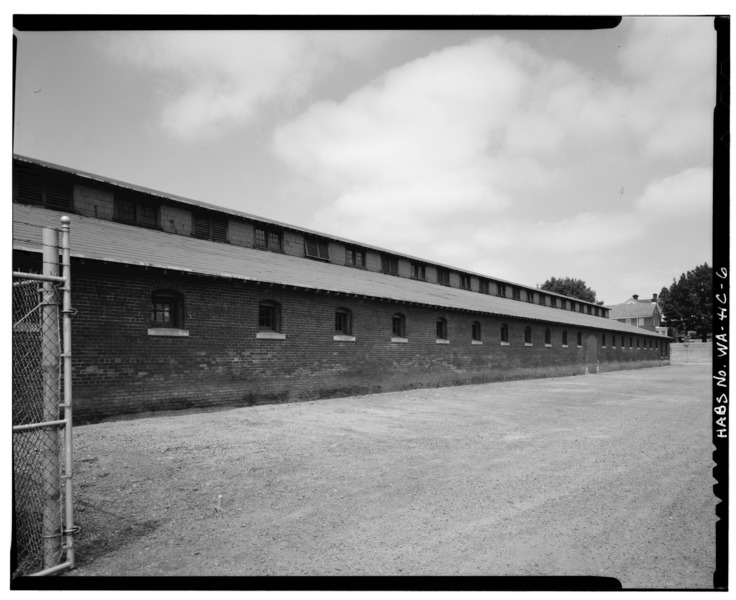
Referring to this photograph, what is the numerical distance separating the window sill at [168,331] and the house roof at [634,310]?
84468 mm

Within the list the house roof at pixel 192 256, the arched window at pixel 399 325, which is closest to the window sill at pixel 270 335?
the house roof at pixel 192 256

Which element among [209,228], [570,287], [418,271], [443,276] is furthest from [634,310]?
[209,228]

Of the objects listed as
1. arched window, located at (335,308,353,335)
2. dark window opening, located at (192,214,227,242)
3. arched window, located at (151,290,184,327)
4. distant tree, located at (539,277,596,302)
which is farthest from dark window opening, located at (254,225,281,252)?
distant tree, located at (539,277,596,302)

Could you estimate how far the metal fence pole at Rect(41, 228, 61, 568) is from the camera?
12.7 ft

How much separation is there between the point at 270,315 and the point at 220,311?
1.95 m

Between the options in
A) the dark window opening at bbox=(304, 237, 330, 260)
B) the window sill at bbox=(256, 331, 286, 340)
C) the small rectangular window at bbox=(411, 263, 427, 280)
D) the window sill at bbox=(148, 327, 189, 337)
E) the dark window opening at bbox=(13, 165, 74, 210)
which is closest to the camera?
the window sill at bbox=(148, 327, 189, 337)

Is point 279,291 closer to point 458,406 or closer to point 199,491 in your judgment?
point 458,406

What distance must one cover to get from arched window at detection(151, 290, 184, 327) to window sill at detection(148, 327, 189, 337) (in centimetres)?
15

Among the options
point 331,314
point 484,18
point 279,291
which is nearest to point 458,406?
point 331,314

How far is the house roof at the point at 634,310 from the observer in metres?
83.6

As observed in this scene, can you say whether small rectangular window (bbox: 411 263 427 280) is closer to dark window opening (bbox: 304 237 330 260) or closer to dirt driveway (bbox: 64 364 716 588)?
dark window opening (bbox: 304 237 330 260)

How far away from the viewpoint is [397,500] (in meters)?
5.47

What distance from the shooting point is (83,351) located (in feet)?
35.3

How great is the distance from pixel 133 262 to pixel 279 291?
459 centimetres
